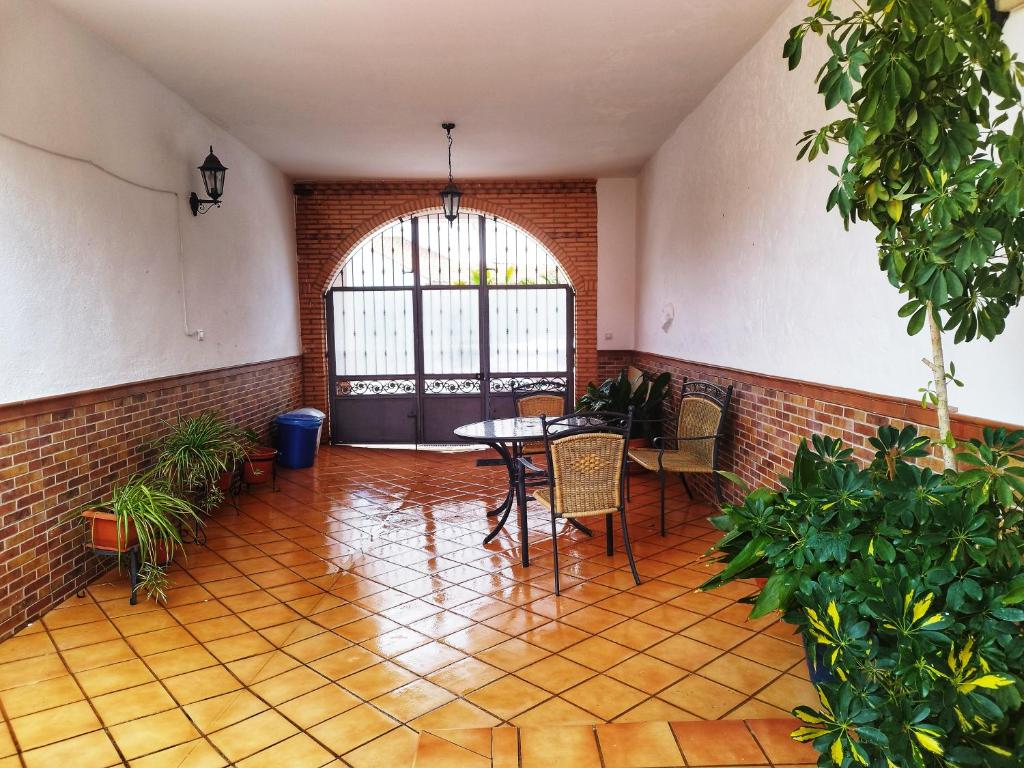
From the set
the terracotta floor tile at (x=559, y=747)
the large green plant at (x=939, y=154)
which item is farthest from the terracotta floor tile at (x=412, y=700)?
the large green plant at (x=939, y=154)

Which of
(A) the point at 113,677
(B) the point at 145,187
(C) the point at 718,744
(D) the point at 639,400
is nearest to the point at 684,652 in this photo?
(C) the point at 718,744

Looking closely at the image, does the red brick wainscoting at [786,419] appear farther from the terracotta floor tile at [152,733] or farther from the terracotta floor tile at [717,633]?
the terracotta floor tile at [152,733]

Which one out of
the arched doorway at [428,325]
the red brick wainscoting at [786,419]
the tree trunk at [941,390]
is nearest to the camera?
the tree trunk at [941,390]

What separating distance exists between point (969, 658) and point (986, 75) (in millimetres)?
1331

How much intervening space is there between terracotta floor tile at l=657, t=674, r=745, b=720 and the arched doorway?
592cm

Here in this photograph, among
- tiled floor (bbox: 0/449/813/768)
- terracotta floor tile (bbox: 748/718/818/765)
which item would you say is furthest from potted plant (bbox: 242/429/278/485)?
terracotta floor tile (bbox: 748/718/818/765)

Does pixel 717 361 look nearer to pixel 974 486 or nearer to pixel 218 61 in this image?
pixel 974 486

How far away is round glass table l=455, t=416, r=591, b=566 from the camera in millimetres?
3983

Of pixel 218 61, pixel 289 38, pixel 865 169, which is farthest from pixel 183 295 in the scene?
pixel 865 169

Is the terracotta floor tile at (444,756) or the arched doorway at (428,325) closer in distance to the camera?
the terracotta floor tile at (444,756)

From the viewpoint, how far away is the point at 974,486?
1.49 metres

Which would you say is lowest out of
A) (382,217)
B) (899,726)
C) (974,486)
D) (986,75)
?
(899,726)

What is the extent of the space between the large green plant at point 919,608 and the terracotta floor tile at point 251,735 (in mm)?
1734

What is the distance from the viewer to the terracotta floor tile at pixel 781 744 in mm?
2086
